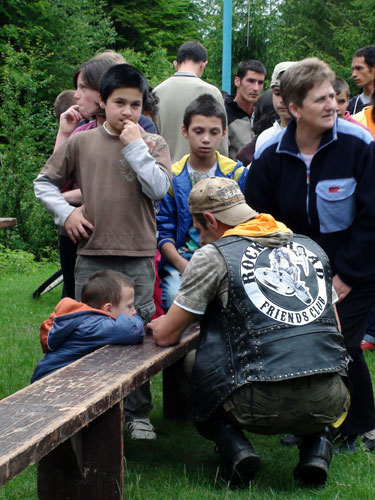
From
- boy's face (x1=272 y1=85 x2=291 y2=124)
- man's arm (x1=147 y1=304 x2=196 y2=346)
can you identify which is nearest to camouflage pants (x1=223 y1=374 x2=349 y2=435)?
man's arm (x1=147 y1=304 x2=196 y2=346)

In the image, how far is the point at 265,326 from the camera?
3525 mm

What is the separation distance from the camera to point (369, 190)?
4.18m

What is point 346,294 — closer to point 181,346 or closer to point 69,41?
point 181,346

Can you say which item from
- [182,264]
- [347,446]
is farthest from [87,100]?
[347,446]

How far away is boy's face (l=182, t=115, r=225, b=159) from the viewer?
5.09 meters

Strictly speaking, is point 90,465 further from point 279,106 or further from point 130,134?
point 279,106

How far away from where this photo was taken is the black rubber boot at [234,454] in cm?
357

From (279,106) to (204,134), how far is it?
124cm

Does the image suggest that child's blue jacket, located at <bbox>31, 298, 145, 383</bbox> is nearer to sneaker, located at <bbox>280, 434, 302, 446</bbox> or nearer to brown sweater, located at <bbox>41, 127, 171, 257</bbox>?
brown sweater, located at <bbox>41, 127, 171, 257</bbox>

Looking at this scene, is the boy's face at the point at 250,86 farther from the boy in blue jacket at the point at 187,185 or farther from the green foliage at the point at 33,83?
the green foliage at the point at 33,83

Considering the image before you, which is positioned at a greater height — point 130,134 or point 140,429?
point 130,134

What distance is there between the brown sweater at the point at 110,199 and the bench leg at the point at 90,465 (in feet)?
3.98

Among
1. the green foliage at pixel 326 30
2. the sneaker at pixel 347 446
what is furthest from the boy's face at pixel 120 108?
the green foliage at pixel 326 30

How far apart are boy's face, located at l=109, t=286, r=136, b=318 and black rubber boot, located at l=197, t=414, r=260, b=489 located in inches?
29.8
